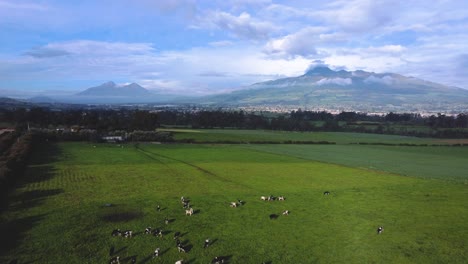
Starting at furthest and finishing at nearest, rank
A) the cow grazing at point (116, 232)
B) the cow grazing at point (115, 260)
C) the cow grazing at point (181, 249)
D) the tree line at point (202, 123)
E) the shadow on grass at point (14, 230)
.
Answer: the tree line at point (202, 123), the cow grazing at point (116, 232), the shadow on grass at point (14, 230), the cow grazing at point (181, 249), the cow grazing at point (115, 260)

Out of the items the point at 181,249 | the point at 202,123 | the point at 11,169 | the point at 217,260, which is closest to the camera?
the point at 217,260

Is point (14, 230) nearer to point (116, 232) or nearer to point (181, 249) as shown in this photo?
point (116, 232)

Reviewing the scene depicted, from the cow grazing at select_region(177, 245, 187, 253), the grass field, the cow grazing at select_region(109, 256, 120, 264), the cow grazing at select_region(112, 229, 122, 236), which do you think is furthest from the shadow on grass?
the cow grazing at select_region(177, 245, 187, 253)

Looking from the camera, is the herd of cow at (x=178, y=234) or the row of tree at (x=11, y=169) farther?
the row of tree at (x=11, y=169)

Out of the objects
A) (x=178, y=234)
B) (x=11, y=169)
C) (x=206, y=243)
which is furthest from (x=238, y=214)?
(x=11, y=169)

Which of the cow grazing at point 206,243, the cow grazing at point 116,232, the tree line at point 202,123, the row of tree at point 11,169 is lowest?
the cow grazing at point 206,243

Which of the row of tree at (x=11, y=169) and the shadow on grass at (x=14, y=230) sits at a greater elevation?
the row of tree at (x=11, y=169)

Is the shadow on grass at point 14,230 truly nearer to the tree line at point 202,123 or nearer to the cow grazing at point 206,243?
the cow grazing at point 206,243

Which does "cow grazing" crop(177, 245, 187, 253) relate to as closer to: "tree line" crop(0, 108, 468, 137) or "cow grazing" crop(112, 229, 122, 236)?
"cow grazing" crop(112, 229, 122, 236)

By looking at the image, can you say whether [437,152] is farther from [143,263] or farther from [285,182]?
[143,263]

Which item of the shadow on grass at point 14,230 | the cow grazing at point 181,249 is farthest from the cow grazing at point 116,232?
the shadow on grass at point 14,230

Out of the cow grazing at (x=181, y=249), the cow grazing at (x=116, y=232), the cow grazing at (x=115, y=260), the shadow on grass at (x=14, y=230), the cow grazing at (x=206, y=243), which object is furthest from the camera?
the cow grazing at (x=116, y=232)
